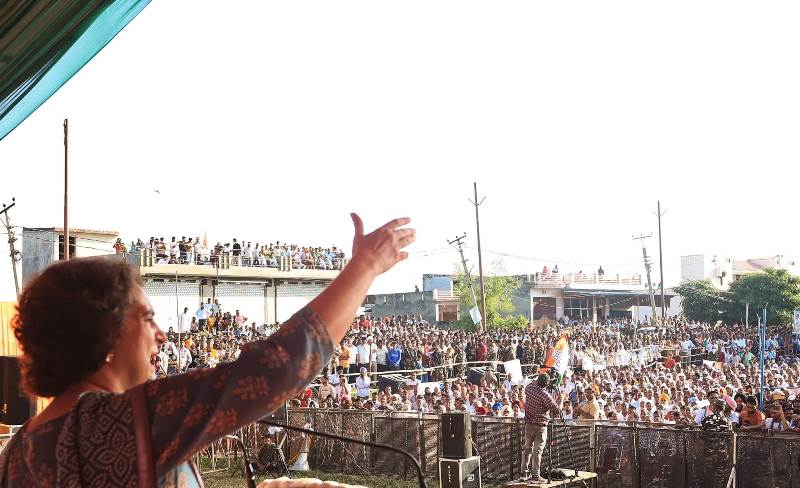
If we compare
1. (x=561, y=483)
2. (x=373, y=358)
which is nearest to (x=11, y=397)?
(x=561, y=483)

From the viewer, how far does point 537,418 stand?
1269cm

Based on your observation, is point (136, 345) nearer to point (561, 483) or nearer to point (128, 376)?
point (128, 376)

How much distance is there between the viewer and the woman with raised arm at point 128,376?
126 centimetres

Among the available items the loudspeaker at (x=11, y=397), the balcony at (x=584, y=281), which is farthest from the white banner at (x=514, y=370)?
the balcony at (x=584, y=281)

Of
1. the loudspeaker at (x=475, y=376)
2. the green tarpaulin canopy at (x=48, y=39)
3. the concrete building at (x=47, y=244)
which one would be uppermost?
the concrete building at (x=47, y=244)

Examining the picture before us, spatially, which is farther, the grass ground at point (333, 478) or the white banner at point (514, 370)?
the white banner at point (514, 370)

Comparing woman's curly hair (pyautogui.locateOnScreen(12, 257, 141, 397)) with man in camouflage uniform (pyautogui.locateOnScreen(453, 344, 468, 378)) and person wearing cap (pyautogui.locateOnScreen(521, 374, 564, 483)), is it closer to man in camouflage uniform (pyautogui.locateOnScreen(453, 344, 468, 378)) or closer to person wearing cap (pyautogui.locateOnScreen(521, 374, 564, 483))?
person wearing cap (pyautogui.locateOnScreen(521, 374, 564, 483))

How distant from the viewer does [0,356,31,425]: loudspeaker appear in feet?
39.4

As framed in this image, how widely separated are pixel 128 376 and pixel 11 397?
11.8 m

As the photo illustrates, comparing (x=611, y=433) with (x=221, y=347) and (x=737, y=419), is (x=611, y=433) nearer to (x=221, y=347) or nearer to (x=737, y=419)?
(x=737, y=419)

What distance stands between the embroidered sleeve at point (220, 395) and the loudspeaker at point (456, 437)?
33.6ft

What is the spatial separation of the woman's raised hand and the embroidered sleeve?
0.61 ft

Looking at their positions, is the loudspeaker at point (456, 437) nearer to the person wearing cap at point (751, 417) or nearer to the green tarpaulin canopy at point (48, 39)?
the person wearing cap at point (751, 417)

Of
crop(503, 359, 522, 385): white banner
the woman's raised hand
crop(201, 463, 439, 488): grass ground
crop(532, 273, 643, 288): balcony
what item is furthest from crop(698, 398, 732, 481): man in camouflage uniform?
crop(532, 273, 643, 288): balcony
